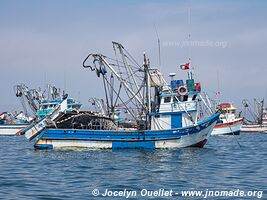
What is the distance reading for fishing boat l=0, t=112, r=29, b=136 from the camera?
2423 inches

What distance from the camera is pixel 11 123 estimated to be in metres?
66.2

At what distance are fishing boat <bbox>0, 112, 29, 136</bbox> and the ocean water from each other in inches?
1329

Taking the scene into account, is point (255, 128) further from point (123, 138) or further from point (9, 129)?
point (123, 138)

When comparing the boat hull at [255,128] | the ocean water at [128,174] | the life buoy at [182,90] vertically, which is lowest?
the boat hull at [255,128]

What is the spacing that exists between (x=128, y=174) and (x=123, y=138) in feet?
39.0

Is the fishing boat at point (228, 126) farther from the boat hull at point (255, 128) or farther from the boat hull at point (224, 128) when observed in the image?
the boat hull at point (255, 128)

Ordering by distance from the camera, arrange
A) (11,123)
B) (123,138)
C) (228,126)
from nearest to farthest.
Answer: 1. (123,138)
2. (228,126)
3. (11,123)

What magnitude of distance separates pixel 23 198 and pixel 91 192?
2403mm

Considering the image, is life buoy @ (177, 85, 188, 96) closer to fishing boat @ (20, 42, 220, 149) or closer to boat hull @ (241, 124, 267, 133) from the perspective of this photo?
fishing boat @ (20, 42, 220, 149)

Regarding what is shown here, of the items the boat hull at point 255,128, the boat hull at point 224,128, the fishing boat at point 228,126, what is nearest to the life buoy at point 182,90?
the fishing boat at point 228,126

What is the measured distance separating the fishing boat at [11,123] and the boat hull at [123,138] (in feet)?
101

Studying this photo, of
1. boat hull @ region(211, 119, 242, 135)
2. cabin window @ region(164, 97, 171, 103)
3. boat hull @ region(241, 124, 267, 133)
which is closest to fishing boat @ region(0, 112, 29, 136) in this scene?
boat hull @ region(211, 119, 242, 135)

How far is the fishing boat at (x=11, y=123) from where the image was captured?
61534 millimetres

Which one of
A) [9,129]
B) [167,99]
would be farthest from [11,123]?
[167,99]
